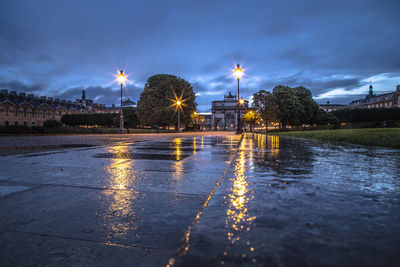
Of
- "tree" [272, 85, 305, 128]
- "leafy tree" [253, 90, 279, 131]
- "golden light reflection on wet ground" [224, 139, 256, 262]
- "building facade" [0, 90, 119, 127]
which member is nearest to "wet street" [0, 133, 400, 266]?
"golden light reflection on wet ground" [224, 139, 256, 262]

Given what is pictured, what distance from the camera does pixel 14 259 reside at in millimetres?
962

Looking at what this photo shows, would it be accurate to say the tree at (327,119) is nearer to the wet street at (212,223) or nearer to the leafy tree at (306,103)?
the leafy tree at (306,103)

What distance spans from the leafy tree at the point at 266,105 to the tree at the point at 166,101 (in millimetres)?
11982

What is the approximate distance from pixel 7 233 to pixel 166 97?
1618 inches

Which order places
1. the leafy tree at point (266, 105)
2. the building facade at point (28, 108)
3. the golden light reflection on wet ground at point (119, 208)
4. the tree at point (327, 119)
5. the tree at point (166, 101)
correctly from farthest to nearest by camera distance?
the building facade at point (28, 108), the tree at point (327, 119), the tree at point (166, 101), the leafy tree at point (266, 105), the golden light reflection on wet ground at point (119, 208)

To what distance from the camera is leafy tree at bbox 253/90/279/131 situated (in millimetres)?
38438

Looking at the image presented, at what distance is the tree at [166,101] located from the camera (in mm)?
41688

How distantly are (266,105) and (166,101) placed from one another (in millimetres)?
18180

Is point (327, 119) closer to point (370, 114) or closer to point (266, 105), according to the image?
point (370, 114)

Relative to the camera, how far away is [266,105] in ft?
129

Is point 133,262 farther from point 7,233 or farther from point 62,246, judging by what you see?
point 7,233

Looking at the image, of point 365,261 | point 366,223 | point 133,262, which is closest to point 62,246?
point 133,262

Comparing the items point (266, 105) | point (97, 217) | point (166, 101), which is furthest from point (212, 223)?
point (166, 101)

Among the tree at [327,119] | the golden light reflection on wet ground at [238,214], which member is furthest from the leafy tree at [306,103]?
the golden light reflection on wet ground at [238,214]
